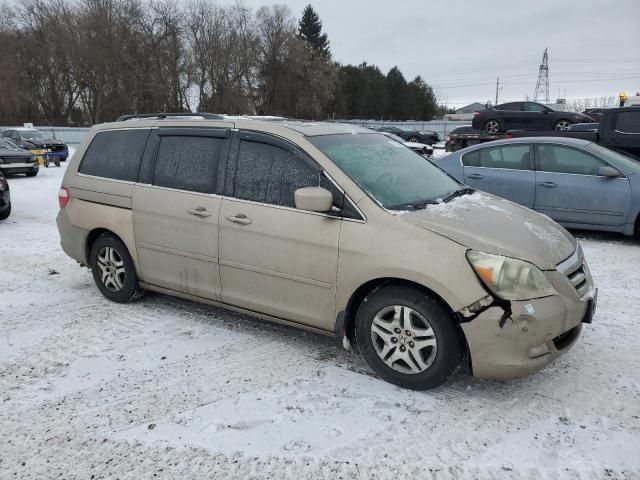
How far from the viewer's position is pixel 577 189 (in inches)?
296

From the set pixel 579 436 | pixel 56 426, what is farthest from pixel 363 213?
pixel 56 426

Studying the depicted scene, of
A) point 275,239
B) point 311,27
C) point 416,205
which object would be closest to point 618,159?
point 416,205

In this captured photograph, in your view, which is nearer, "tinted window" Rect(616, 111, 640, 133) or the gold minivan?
the gold minivan

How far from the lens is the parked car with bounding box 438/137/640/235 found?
7285mm

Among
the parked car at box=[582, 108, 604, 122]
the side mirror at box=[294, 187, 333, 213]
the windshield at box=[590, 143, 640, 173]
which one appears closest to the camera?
the side mirror at box=[294, 187, 333, 213]

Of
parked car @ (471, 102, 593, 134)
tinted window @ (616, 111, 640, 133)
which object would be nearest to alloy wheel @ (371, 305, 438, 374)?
tinted window @ (616, 111, 640, 133)

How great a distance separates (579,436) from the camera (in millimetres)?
2938

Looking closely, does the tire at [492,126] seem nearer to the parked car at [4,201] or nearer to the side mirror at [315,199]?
the parked car at [4,201]

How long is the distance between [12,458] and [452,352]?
254 cm

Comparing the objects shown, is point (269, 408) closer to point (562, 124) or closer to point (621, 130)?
point (621, 130)

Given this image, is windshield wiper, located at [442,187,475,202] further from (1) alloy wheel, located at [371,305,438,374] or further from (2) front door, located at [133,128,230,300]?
(2) front door, located at [133,128,230,300]

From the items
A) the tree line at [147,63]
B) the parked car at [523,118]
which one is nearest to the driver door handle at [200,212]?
the parked car at [523,118]

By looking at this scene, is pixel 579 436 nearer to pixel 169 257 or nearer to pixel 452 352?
pixel 452 352

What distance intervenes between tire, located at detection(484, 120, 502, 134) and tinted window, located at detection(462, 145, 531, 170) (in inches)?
394
